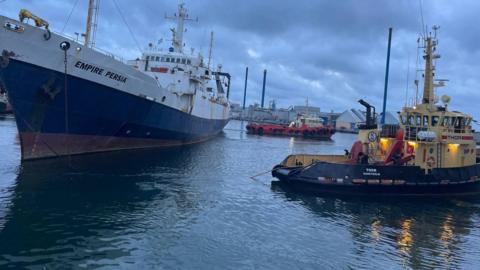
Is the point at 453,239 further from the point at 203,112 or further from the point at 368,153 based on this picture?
the point at 203,112

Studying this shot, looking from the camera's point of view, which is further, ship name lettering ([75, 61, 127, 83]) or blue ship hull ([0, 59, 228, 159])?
ship name lettering ([75, 61, 127, 83])

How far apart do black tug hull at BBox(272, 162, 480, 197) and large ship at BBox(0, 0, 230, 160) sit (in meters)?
12.2

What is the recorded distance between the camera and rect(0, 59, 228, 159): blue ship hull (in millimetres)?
20062

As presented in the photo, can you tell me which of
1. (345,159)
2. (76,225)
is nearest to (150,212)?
(76,225)

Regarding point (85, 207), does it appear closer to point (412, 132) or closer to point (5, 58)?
point (5, 58)

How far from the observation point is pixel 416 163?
63.7 ft

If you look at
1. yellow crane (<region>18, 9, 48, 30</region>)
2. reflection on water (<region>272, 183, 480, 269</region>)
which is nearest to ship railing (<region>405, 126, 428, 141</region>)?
reflection on water (<region>272, 183, 480, 269</region>)

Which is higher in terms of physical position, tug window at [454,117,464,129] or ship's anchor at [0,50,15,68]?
ship's anchor at [0,50,15,68]

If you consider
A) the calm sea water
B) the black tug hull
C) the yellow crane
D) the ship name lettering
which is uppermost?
the yellow crane

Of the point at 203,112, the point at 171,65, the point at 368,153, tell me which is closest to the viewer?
the point at 368,153

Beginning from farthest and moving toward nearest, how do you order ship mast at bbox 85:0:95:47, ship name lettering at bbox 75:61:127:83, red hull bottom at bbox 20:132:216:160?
ship mast at bbox 85:0:95:47 < ship name lettering at bbox 75:61:127:83 < red hull bottom at bbox 20:132:216:160

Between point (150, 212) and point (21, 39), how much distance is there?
1185cm

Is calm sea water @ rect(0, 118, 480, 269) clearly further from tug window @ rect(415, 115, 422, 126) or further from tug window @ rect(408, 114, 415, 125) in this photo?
tug window @ rect(408, 114, 415, 125)

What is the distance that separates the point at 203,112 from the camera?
41438 millimetres
